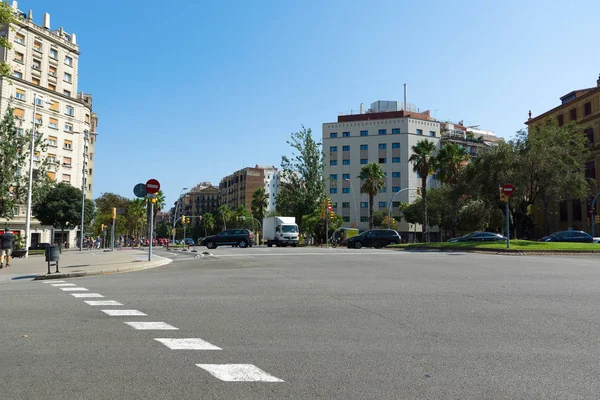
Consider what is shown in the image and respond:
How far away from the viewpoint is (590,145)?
54719 millimetres

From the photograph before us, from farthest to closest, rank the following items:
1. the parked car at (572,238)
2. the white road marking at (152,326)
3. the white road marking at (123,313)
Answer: the parked car at (572,238), the white road marking at (123,313), the white road marking at (152,326)

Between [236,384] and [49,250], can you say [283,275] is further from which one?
[236,384]

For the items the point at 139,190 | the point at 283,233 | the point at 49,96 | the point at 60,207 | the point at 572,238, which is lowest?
the point at 572,238

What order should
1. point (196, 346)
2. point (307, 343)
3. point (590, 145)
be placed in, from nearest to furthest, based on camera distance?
point (196, 346), point (307, 343), point (590, 145)

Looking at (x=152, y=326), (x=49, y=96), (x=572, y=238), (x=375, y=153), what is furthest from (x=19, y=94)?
(x=152, y=326)

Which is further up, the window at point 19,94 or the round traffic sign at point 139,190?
the window at point 19,94

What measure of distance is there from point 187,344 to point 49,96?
217 ft

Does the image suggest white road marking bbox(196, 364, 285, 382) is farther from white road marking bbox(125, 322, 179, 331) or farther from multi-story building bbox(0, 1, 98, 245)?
multi-story building bbox(0, 1, 98, 245)

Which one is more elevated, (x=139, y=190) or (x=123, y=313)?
(x=139, y=190)

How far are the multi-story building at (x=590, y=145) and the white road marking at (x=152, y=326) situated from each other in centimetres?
5288

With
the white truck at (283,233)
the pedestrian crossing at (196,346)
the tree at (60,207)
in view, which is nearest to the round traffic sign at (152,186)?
the pedestrian crossing at (196,346)

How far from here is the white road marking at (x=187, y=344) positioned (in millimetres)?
5312

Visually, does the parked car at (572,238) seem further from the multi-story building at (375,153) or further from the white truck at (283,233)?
the multi-story building at (375,153)

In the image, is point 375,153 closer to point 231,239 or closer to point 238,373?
point 231,239
